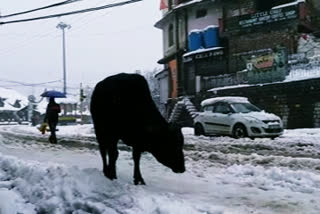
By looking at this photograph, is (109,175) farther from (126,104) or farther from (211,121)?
(211,121)

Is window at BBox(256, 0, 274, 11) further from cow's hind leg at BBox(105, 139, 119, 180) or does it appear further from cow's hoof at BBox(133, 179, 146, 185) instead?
cow's hoof at BBox(133, 179, 146, 185)

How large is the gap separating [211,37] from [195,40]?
4.82 ft

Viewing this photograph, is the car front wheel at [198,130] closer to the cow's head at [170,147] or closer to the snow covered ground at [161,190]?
the snow covered ground at [161,190]

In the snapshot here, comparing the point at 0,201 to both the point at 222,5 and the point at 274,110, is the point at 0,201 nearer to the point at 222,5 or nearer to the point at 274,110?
the point at 274,110

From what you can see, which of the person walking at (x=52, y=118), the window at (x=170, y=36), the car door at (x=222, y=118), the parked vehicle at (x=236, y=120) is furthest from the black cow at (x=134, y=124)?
the window at (x=170, y=36)

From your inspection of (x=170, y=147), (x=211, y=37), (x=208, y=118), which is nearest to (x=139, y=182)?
(x=170, y=147)

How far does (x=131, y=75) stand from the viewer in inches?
293

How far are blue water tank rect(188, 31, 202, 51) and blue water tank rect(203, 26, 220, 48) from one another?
0.56 meters

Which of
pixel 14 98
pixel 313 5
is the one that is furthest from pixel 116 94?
pixel 14 98

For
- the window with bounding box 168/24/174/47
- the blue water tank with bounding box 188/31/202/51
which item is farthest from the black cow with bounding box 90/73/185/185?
the window with bounding box 168/24/174/47

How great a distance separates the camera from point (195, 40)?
35.4 m

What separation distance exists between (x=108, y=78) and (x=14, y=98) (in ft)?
257

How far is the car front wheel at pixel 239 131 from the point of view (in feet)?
61.1

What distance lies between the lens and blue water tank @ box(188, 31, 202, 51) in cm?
3522
